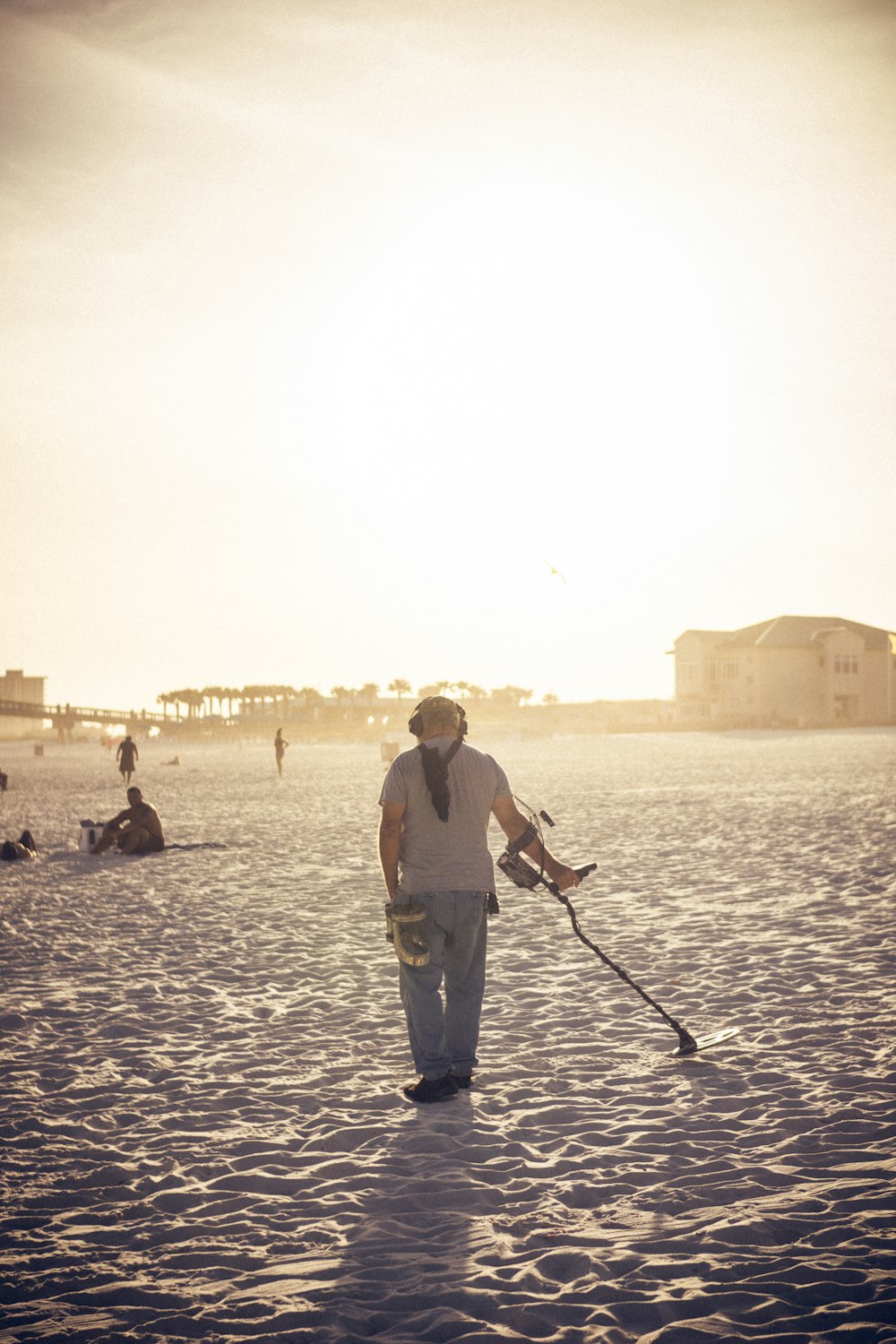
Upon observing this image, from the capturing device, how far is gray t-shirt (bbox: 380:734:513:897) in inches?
225

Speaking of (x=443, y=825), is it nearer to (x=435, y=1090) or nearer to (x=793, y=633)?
(x=435, y=1090)

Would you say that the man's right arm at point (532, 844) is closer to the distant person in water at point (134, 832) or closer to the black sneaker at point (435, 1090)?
the black sneaker at point (435, 1090)

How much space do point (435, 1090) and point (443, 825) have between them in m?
1.40

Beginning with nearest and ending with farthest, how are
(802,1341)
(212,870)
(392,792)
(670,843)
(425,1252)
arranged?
(802,1341) → (425,1252) → (392,792) → (212,870) → (670,843)

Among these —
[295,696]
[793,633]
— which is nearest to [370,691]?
[295,696]

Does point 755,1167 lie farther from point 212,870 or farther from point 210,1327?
point 212,870

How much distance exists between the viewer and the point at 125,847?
17.1 m

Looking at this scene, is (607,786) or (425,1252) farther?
(607,786)

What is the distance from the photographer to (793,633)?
90625 mm

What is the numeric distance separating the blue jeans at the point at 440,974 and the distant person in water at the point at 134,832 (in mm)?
11935

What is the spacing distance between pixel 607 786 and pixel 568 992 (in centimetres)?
2214

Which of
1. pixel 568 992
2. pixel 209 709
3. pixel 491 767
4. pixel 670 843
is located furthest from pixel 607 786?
pixel 209 709

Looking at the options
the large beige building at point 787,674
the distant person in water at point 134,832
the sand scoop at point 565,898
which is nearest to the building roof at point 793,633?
the large beige building at point 787,674

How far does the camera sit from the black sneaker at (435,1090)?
5766mm
